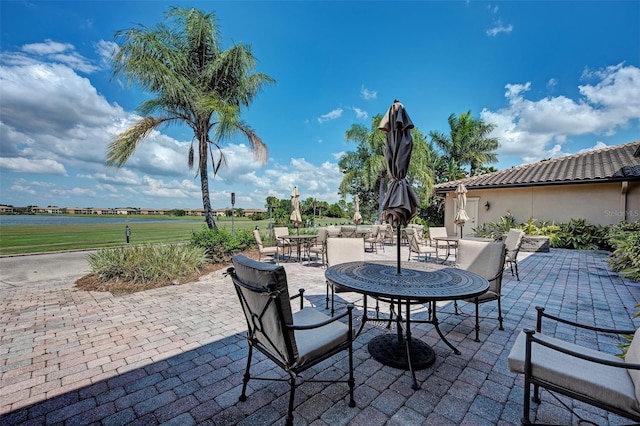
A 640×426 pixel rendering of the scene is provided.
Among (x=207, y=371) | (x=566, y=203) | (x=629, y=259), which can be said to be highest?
(x=566, y=203)

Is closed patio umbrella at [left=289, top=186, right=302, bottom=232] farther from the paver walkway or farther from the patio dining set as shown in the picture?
the patio dining set

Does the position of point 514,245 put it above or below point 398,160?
below

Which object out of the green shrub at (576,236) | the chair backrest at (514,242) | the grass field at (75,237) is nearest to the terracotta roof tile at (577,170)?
the green shrub at (576,236)

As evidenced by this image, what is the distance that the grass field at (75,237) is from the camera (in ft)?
34.8

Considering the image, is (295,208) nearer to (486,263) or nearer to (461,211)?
(461,211)

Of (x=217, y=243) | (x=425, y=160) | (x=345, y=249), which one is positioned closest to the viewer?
(x=345, y=249)

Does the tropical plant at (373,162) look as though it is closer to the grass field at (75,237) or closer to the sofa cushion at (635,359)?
the grass field at (75,237)

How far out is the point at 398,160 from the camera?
2.66 meters

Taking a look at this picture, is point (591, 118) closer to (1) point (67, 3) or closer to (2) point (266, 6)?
(2) point (266, 6)

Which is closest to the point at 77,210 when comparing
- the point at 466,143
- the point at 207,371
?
the point at 207,371

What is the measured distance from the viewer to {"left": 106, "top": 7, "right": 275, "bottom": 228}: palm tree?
6848 mm

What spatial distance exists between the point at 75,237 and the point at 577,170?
2615cm

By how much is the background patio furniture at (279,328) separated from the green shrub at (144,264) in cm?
440

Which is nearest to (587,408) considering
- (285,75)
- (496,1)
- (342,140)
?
(496,1)
